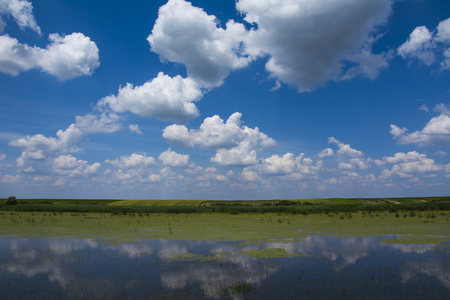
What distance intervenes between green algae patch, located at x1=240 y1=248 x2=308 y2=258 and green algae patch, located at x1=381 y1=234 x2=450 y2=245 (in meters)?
5.66

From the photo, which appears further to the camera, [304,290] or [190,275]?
[190,275]

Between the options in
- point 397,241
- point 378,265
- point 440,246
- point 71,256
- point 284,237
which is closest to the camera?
point 378,265

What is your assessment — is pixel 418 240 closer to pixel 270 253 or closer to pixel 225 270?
pixel 270 253

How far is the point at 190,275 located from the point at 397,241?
1100 cm

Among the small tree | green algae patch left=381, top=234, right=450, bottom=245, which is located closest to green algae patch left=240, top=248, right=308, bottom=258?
green algae patch left=381, top=234, right=450, bottom=245

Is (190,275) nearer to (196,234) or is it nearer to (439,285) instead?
(439,285)

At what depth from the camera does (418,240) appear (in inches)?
572

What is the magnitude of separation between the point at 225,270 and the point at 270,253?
10.2 ft

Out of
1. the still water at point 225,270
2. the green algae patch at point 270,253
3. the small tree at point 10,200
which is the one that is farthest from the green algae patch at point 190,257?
the small tree at point 10,200

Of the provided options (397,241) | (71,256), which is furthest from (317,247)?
(71,256)

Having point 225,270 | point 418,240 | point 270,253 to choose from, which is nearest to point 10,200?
point 270,253

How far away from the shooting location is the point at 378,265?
9867mm

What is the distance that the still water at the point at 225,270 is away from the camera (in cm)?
728

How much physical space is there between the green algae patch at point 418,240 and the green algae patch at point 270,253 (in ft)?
18.6
